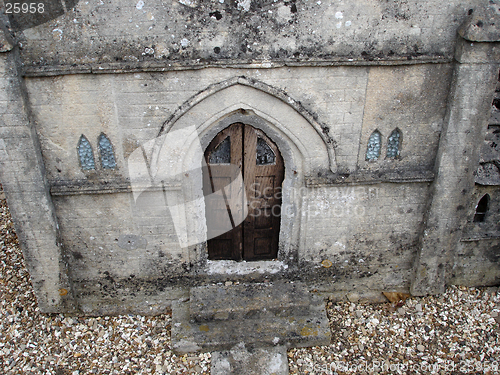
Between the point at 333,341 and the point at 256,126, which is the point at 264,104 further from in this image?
the point at 333,341

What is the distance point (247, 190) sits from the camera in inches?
201

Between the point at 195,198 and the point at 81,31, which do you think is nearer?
the point at 81,31

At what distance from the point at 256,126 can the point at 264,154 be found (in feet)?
1.56

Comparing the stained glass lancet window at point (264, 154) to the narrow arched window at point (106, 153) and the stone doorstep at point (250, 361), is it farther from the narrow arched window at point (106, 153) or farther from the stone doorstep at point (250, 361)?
the stone doorstep at point (250, 361)

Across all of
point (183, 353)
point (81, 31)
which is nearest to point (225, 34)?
point (81, 31)

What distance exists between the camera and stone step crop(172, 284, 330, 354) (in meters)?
4.77

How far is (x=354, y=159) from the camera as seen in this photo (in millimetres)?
4668

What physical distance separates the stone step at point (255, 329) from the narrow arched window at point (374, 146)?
1973 mm

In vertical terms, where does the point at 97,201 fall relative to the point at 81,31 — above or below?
below

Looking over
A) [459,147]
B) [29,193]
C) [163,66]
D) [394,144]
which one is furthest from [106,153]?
[459,147]

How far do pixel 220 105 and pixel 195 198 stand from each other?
122 centimetres

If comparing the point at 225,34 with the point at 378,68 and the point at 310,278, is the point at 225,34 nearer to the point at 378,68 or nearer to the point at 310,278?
the point at 378,68

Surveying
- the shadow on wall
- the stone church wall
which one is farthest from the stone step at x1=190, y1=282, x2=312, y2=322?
the shadow on wall

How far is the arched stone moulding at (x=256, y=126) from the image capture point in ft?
13.9
